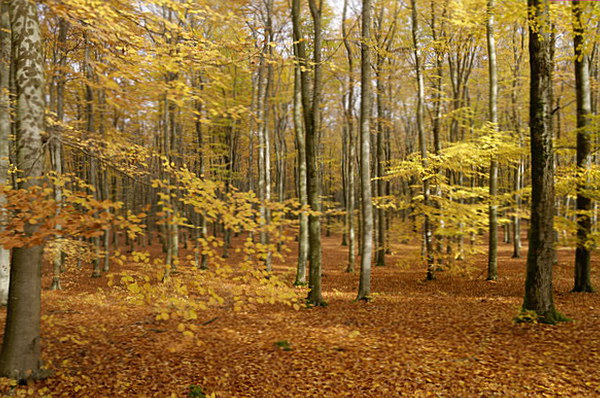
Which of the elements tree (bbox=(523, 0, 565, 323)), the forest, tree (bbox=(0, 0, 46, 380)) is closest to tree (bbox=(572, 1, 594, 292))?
the forest

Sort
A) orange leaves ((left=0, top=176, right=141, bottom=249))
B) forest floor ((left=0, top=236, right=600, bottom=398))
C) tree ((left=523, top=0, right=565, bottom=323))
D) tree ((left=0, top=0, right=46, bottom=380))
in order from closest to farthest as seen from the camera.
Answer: orange leaves ((left=0, top=176, right=141, bottom=249)), tree ((left=0, top=0, right=46, bottom=380)), forest floor ((left=0, top=236, right=600, bottom=398)), tree ((left=523, top=0, right=565, bottom=323))

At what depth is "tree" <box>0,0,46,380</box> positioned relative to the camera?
4.30 m

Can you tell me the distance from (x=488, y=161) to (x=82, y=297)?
1414cm

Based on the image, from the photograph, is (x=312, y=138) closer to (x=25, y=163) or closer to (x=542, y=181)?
(x=542, y=181)

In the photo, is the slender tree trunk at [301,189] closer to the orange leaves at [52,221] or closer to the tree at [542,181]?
the tree at [542,181]

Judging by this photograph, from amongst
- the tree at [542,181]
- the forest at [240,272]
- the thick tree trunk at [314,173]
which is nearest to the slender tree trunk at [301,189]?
the forest at [240,272]

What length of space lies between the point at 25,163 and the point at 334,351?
5.49 meters

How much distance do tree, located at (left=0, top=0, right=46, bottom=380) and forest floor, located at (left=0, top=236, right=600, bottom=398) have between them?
1.74 ft

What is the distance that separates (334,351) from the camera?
597 cm

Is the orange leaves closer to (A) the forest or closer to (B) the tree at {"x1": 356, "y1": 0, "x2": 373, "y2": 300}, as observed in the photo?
(A) the forest

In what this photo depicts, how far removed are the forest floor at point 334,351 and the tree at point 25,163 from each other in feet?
1.74

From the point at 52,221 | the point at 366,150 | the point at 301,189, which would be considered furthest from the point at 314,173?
the point at 52,221

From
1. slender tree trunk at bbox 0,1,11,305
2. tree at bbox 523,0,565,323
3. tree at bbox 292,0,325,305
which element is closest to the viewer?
tree at bbox 523,0,565,323

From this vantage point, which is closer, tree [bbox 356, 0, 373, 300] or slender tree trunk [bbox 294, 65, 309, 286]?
tree [bbox 356, 0, 373, 300]
